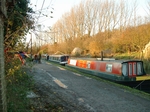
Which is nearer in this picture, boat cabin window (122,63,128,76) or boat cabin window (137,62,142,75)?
boat cabin window (122,63,128,76)

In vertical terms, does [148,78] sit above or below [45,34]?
below

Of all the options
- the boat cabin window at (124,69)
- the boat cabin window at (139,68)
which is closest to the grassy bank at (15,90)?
the boat cabin window at (124,69)

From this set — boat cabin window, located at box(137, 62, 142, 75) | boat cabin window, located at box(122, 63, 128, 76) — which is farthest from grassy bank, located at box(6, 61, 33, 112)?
boat cabin window, located at box(137, 62, 142, 75)

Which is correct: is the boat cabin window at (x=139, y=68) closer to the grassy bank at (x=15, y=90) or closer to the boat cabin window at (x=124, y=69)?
the boat cabin window at (x=124, y=69)

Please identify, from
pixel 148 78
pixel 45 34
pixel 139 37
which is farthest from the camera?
pixel 139 37

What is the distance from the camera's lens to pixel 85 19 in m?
39.7

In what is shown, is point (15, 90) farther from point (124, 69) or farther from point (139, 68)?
point (139, 68)

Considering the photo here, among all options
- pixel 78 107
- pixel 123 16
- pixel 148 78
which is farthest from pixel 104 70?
pixel 123 16

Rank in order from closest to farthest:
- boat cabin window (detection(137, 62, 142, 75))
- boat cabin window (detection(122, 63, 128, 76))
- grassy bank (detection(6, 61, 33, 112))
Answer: grassy bank (detection(6, 61, 33, 112)) → boat cabin window (detection(122, 63, 128, 76)) → boat cabin window (detection(137, 62, 142, 75))

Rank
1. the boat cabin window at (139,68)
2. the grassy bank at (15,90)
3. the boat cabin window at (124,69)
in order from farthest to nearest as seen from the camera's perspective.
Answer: the boat cabin window at (139,68) < the boat cabin window at (124,69) < the grassy bank at (15,90)

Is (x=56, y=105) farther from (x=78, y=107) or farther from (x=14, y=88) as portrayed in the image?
(x=14, y=88)

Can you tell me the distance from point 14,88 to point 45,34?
1.19 m

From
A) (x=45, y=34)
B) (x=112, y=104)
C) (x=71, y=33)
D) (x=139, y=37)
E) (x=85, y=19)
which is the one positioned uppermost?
(x=85, y=19)

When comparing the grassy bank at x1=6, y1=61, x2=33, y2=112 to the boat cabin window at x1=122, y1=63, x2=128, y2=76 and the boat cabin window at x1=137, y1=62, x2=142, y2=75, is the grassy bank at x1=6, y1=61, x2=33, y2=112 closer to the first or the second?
the boat cabin window at x1=122, y1=63, x2=128, y2=76
